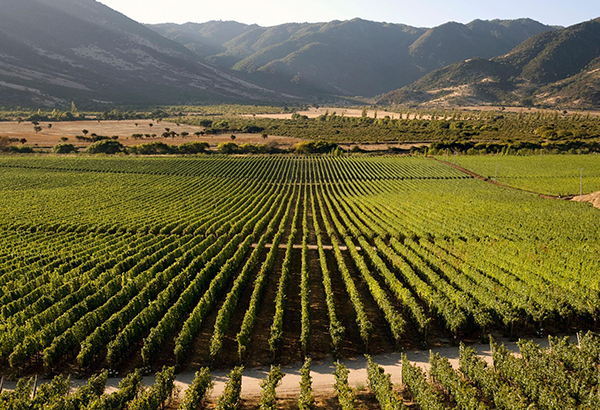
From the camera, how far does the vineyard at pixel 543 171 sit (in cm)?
6710

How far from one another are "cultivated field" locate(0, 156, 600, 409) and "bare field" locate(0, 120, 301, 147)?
91.0 metres

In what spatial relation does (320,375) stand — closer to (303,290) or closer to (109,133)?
(303,290)

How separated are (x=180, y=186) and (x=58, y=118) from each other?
16122cm

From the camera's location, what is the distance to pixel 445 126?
593 feet

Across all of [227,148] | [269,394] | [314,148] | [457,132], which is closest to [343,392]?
[269,394]

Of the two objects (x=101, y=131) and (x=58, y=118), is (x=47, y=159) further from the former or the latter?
(x=58, y=118)

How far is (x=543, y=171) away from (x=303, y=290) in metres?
85.0

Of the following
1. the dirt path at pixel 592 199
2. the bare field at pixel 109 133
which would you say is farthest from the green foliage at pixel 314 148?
the dirt path at pixel 592 199

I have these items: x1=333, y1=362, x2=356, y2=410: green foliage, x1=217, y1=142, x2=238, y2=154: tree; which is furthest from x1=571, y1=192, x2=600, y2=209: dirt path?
x1=217, y1=142, x2=238, y2=154: tree

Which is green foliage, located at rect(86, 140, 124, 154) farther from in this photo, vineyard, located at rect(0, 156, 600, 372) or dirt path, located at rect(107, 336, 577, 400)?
dirt path, located at rect(107, 336, 577, 400)

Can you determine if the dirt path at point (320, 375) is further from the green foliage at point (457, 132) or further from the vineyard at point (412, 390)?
the green foliage at point (457, 132)

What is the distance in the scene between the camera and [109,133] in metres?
161

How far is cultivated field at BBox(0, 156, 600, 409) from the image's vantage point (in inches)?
656

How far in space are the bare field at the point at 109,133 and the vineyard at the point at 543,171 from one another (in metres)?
73.8
